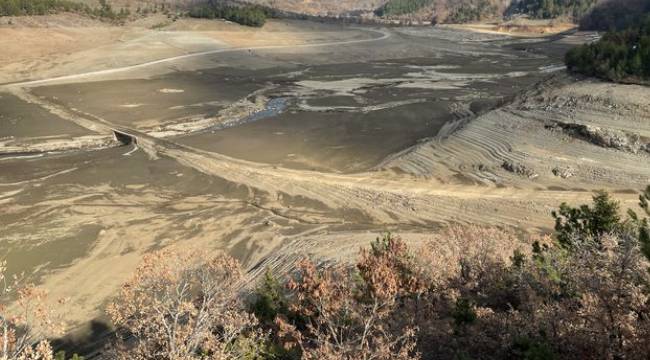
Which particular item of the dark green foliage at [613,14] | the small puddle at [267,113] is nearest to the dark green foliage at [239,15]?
the small puddle at [267,113]

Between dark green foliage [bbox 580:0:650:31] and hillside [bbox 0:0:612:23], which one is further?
dark green foliage [bbox 580:0:650:31]

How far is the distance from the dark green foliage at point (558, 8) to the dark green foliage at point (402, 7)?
145 feet

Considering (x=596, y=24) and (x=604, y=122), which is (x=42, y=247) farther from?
(x=596, y=24)

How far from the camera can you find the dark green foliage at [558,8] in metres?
128

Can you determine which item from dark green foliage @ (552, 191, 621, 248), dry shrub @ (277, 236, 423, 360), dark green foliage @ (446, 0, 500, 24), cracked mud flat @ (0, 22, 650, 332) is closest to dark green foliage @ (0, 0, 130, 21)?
cracked mud flat @ (0, 22, 650, 332)

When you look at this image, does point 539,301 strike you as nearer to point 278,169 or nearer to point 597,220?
point 597,220

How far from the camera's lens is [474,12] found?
146 m

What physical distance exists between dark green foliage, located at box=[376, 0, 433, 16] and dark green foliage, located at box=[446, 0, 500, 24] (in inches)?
917

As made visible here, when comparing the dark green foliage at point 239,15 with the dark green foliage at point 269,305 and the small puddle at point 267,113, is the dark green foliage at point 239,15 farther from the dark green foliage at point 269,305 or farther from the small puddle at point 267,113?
the dark green foliage at point 269,305

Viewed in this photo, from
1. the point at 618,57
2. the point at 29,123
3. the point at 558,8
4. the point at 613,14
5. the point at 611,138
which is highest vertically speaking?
the point at 558,8

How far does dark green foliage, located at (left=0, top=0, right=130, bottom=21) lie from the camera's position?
69250 millimetres

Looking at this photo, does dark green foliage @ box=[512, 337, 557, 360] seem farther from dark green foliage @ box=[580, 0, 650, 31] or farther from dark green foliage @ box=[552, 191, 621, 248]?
dark green foliage @ box=[580, 0, 650, 31]

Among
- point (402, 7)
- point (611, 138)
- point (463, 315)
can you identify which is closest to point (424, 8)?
point (402, 7)

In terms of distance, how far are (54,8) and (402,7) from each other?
126 metres
